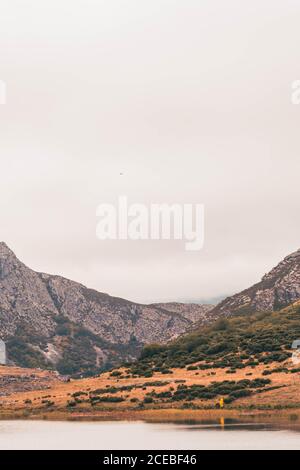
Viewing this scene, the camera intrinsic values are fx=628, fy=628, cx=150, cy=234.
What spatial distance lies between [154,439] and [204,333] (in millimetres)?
139370

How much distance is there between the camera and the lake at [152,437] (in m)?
53.0

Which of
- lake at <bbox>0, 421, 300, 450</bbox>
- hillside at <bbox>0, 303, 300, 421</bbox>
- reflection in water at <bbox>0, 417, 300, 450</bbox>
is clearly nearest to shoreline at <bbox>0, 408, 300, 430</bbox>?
hillside at <bbox>0, 303, 300, 421</bbox>

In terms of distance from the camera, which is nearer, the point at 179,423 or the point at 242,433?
the point at 242,433

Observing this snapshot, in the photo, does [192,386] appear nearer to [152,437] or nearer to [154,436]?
[154,436]

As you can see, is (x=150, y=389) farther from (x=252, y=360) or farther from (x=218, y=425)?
(x=218, y=425)

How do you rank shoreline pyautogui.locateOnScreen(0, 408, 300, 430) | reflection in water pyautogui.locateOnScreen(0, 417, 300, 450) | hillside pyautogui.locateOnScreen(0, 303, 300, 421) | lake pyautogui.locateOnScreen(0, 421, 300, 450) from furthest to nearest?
hillside pyautogui.locateOnScreen(0, 303, 300, 421) < shoreline pyautogui.locateOnScreen(0, 408, 300, 430) < reflection in water pyautogui.locateOnScreen(0, 417, 300, 450) < lake pyautogui.locateOnScreen(0, 421, 300, 450)

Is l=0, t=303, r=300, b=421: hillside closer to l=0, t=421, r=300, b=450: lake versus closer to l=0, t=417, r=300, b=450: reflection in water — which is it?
l=0, t=417, r=300, b=450: reflection in water

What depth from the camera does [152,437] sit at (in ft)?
198

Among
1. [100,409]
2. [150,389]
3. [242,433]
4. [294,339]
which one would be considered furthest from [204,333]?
[242,433]

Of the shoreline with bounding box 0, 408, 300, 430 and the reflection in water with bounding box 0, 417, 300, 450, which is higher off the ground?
the reflection in water with bounding box 0, 417, 300, 450

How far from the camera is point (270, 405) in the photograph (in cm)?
9206

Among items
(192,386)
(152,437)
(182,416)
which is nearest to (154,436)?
(152,437)

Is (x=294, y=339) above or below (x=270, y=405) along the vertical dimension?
above

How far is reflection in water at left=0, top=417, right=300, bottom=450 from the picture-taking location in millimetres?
53172
